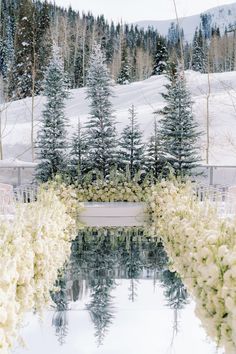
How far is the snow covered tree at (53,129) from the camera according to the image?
14273 mm

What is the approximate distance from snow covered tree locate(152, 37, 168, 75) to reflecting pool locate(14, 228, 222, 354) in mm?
28406

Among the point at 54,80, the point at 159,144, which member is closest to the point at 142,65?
the point at 54,80

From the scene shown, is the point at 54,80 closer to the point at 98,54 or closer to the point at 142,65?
the point at 98,54

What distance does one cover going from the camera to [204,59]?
37219 mm

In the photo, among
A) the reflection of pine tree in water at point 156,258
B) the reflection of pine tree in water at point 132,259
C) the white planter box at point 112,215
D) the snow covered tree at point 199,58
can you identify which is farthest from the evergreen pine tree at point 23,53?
the reflection of pine tree in water at point 156,258

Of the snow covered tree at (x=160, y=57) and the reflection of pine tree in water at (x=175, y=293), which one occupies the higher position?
the snow covered tree at (x=160, y=57)

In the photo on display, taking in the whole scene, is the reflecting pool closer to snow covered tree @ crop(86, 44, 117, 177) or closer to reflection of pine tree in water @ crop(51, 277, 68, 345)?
reflection of pine tree in water @ crop(51, 277, 68, 345)

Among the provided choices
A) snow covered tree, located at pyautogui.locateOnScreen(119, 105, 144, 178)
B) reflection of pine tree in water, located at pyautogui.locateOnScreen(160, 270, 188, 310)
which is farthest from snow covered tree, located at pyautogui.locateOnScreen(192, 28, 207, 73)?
reflection of pine tree in water, located at pyautogui.locateOnScreen(160, 270, 188, 310)

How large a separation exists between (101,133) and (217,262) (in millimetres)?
11330

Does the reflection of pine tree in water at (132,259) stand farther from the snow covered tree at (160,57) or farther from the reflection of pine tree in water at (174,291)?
the snow covered tree at (160,57)

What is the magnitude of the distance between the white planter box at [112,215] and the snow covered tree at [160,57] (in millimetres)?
24778

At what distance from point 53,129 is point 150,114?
11.1 meters

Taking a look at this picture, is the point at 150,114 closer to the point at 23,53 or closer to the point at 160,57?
the point at 23,53

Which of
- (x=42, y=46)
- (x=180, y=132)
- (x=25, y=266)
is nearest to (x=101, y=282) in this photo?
(x=25, y=266)
